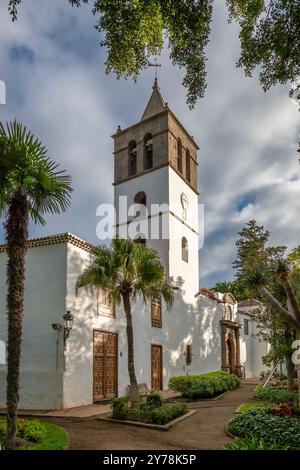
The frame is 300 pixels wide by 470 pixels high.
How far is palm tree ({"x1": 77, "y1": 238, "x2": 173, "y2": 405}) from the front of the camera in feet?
42.3

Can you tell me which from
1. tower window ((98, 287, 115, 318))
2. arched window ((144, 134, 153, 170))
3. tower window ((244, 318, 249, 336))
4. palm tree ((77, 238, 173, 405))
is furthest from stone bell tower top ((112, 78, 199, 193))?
tower window ((244, 318, 249, 336))

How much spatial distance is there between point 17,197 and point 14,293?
204 centimetres

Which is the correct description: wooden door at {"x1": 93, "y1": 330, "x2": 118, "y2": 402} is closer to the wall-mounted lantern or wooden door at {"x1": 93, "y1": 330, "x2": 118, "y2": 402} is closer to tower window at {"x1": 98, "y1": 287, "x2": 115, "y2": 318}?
tower window at {"x1": 98, "y1": 287, "x2": 115, "y2": 318}

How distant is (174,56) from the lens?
6625 millimetres

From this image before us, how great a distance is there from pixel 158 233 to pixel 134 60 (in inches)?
733

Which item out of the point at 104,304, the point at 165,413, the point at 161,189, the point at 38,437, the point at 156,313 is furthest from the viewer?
the point at 161,189

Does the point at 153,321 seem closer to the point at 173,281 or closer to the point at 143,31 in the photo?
the point at 173,281

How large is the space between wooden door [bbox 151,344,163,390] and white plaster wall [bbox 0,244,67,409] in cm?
753

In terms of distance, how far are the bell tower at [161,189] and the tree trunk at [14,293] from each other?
617 inches

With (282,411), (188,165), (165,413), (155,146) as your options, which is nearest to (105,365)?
(165,413)

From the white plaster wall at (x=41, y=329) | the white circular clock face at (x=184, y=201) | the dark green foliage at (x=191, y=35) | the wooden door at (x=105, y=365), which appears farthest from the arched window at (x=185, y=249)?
the dark green foliage at (x=191, y=35)

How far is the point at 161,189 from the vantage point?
2550cm

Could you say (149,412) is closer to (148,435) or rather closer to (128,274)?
(148,435)

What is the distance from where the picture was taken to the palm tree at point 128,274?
12.9 metres
